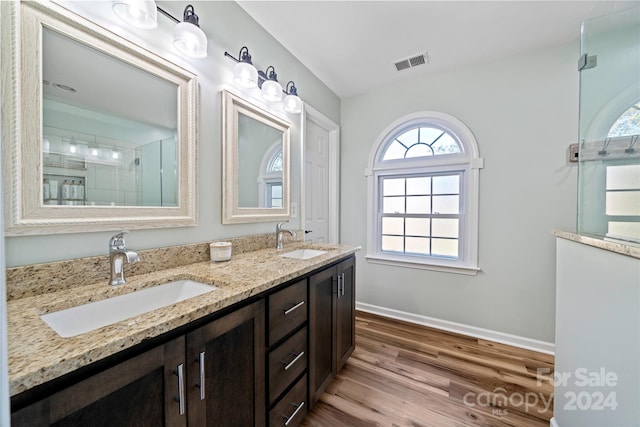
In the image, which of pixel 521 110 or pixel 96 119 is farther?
pixel 521 110

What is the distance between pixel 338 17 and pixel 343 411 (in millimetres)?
2664

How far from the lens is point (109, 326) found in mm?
675

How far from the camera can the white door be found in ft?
8.70

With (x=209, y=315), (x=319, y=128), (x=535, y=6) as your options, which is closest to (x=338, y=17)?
(x=319, y=128)

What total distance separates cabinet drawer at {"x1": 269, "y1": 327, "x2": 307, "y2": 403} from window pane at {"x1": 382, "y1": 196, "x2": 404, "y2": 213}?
188 centimetres

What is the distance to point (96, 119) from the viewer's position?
1.04 m

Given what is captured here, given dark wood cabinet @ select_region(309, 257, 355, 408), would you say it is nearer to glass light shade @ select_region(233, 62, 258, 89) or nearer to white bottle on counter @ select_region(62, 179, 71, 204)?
white bottle on counter @ select_region(62, 179, 71, 204)

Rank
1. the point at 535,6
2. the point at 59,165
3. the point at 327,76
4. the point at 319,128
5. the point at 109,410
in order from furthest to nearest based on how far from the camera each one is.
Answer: the point at 319,128
the point at 327,76
the point at 535,6
the point at 59,165
the point at 109,410

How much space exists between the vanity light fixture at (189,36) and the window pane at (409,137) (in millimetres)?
2107

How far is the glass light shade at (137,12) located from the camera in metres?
1.05

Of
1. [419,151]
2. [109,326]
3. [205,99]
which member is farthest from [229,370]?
[419,151]

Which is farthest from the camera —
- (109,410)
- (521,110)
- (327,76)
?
(327,76)

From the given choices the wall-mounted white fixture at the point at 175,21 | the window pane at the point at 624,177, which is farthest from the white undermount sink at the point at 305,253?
the window pane at the point at 624,177

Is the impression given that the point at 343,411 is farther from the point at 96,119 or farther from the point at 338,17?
the point at 338,17
